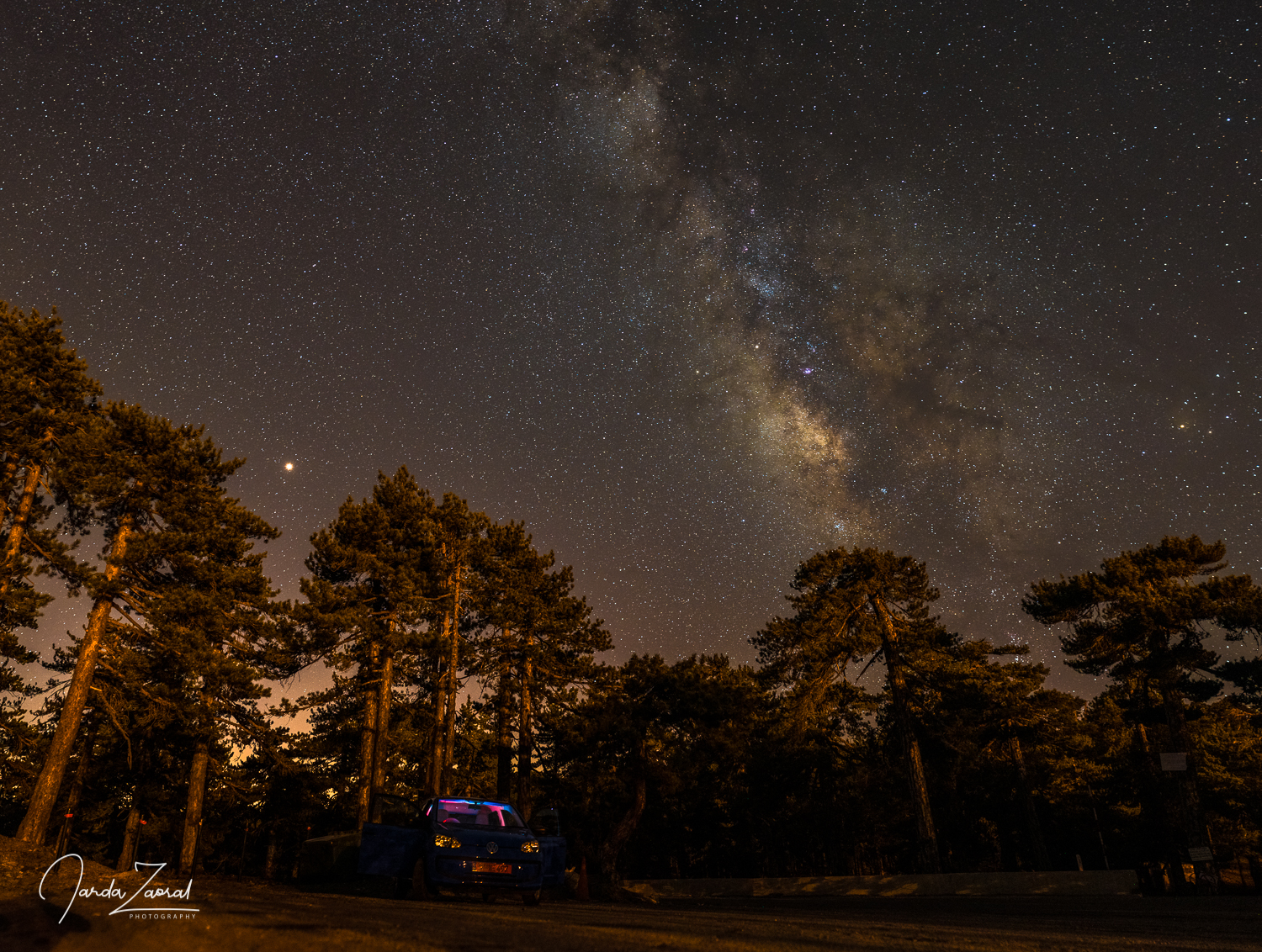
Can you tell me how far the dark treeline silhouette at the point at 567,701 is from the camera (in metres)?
21.2

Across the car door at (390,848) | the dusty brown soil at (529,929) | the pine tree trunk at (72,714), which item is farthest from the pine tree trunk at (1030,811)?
the pine tree trunk at (72,714)

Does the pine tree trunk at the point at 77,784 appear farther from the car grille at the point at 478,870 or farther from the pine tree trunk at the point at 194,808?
the car grille at the point at 478,870

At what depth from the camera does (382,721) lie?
27297mm

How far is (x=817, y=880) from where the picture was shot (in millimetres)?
23422

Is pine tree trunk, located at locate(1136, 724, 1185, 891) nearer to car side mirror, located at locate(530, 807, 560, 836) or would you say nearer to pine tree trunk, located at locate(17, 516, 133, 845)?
car side mirror, located at locate(530, 807, 560, 836)

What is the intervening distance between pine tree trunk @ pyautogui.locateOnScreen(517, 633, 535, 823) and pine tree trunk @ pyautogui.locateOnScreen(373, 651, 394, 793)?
560cm

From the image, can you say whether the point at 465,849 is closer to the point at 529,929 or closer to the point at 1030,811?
the point at 529,929

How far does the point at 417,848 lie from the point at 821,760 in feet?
106

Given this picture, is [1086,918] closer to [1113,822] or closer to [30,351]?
[30,351]

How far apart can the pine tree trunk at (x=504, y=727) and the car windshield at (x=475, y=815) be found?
19.1m

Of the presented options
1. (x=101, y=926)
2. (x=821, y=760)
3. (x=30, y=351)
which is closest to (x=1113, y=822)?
(x=821, y=760)

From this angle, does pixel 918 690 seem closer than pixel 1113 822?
Yes

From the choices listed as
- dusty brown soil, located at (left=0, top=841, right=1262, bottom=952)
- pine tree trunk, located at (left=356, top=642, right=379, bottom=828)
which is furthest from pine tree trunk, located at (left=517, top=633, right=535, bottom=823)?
dusty brown soil, located at (left=0, top=841, right=1262, bottom=952)

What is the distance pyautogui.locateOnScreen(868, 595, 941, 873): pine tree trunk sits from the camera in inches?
1091
